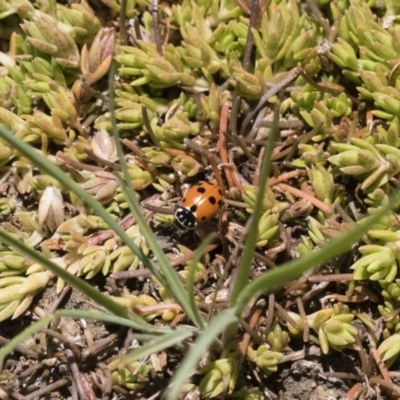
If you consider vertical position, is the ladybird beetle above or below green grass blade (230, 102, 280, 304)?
below

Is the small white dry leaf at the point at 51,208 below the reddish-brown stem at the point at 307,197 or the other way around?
the other way around

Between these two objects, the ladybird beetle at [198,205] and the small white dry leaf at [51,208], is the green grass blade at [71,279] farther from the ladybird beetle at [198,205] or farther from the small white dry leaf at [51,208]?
the small white dry leaf at [51,208]

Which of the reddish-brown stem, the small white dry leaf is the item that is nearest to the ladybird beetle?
the reddish-brown stem

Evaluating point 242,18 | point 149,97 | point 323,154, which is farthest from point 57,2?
point 323,154

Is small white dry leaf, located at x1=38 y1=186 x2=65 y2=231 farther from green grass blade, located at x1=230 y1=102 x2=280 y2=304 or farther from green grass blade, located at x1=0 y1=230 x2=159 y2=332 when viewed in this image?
green grass blade, located at x1=230 y1=102 x2=280 y2=304

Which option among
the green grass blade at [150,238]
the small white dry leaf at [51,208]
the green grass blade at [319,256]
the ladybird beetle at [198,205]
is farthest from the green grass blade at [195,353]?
the small white dry leaf at [51,208]

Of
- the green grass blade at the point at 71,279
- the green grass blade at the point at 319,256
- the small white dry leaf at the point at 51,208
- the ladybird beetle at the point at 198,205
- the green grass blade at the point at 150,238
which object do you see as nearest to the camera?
the green grass blade at the point at 319,256

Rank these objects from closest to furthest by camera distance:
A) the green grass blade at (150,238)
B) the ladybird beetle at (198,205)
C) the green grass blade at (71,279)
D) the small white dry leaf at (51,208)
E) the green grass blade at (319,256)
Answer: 1. the green grass blade at (319,256)
2. the green grass blade at (71,279)
3. the green grass blade at (150,238)
4. the ladybird beetle at (198,205)
5. the small white dry leaf at (51,208)

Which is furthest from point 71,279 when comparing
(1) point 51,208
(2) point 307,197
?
(2) point 307,197

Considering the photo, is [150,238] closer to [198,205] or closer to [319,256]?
[198,205]
